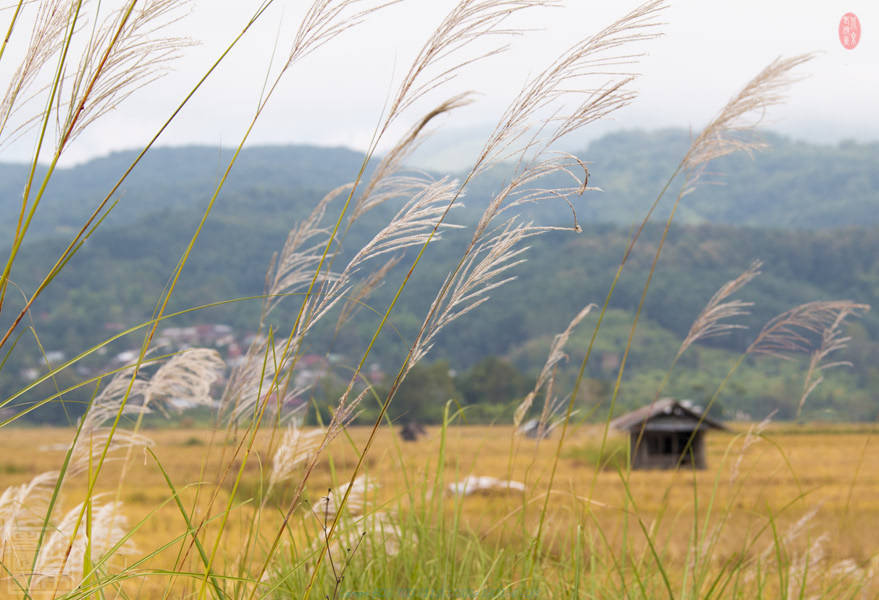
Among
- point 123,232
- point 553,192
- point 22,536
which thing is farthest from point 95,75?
point 123,232

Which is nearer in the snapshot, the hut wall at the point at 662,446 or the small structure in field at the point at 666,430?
the small structure in field at the point at 666,430

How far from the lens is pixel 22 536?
2.73m

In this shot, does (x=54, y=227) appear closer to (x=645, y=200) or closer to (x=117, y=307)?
(x=117, y=307)

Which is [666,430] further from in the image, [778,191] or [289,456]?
[778,191]

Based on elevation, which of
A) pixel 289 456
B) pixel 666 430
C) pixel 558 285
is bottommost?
pixel 666 430

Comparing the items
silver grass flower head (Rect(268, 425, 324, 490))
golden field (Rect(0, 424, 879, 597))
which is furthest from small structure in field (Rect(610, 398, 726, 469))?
silver grass flower head (Rect(268, 425, 324, 490))

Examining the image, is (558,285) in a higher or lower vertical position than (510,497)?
lower

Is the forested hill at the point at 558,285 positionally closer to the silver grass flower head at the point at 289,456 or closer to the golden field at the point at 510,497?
the golden field at the point at 510,497

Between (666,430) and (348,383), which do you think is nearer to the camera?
(348,383)

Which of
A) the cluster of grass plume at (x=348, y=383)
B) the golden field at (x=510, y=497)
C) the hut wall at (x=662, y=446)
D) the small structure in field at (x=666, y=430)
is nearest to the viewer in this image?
the cluster of grass plume at (x=348, y=383)

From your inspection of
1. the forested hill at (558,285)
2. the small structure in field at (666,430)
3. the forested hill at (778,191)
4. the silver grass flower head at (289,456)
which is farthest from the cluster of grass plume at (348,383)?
the forested hill at (778,191)

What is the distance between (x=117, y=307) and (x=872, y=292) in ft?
342

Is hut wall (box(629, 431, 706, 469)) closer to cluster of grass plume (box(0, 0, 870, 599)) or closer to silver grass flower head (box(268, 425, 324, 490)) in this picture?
cluster of grass plume (box(0, 0, 870, 599))

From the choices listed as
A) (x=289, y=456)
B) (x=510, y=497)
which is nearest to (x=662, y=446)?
(x=510, y=497)
